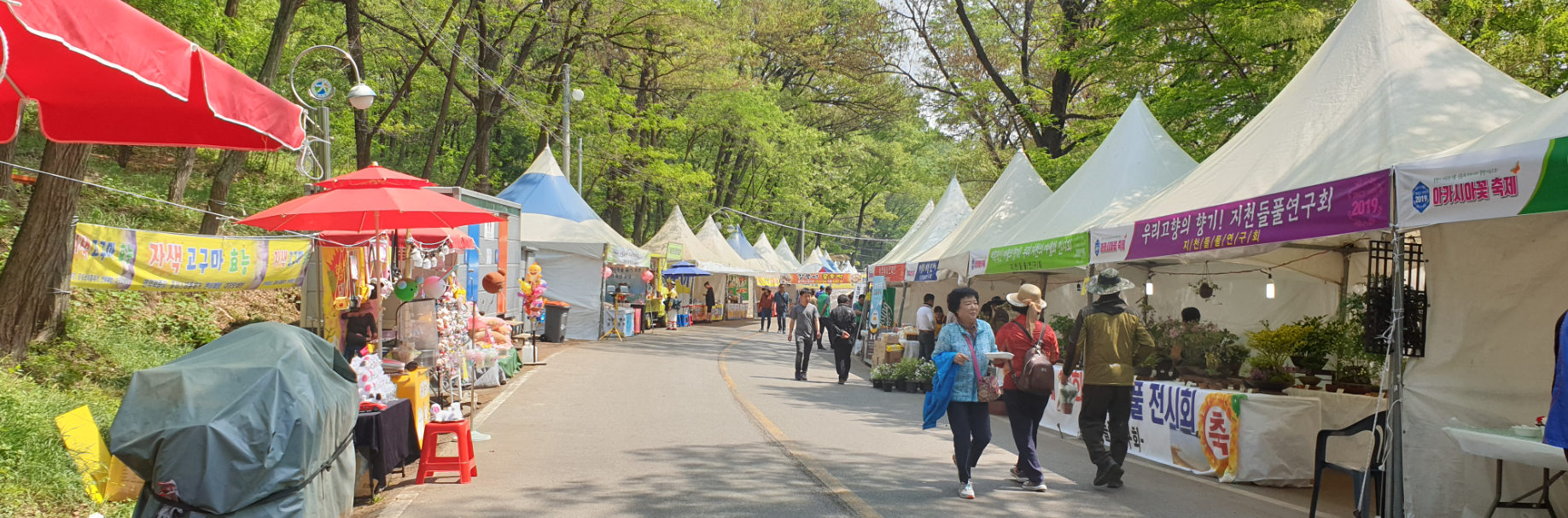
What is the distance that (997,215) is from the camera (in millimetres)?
17000

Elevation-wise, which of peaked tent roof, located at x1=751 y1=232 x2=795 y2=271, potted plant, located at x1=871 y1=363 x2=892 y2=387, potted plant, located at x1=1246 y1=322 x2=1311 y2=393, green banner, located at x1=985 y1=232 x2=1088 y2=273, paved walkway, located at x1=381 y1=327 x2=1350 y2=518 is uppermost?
peaked tent roof, located at x1=751 y1=232 x2=795 y2=271

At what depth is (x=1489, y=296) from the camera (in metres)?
6.48

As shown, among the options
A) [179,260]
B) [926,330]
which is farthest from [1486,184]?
[926,330]

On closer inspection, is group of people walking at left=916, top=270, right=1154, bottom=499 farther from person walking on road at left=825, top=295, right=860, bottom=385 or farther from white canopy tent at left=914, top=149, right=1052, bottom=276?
person walking on road at left=825, top=295, right=860, bottom=385

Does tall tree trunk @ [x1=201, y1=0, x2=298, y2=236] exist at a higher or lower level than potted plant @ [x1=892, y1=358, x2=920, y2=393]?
higher

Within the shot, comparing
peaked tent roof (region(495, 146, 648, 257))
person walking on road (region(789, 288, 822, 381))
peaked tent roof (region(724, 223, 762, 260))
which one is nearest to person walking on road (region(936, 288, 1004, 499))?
person walking on road (region(789, 288, 822, 381))

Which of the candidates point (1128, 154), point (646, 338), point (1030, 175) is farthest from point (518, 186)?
point (1128, 154)

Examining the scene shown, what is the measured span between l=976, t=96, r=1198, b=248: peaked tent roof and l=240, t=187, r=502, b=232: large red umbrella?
764cm

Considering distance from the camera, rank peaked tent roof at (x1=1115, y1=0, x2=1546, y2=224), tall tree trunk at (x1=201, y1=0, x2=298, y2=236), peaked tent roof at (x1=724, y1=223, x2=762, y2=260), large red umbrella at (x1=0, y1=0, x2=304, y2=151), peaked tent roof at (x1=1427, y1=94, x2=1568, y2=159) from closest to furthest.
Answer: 1. large red umbrella at (x1=0, y1=0, x2=304, y2=151)
2. peaked tent roof at (x1=1427, y1=94, x2=1568, y2=159)
3. peaked tent roof at (x1=1115, y1=0, x2=1546, y2=224)
4. tall tree trunk at (x1=201, y1=0, x2=298, y2=236)
5. peaked tent roof at (x1=724, y1=223, x2=762, y2=260)

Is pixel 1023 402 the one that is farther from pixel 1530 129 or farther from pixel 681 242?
pixel 681 242

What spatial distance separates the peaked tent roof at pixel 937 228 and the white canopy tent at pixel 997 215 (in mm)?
3775

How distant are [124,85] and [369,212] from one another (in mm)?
4513

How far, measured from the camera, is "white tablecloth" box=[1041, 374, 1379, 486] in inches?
314

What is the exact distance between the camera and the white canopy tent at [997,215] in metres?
16.2
